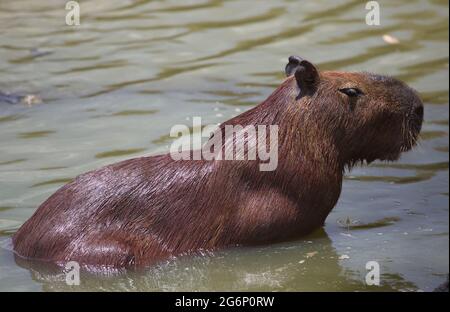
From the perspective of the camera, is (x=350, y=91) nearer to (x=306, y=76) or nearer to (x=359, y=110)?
(x=359, y=110)

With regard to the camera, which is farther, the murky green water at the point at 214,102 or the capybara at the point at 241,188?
the murky green water at the point at 214,102

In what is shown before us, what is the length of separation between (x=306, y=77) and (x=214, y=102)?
3.24m

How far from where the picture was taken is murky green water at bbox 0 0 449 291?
6578 mm

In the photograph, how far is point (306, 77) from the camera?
686 centimetres

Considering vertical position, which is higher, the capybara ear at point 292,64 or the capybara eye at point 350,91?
the capybara ear at point 292,64

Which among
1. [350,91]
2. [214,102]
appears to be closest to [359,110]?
[350,91]

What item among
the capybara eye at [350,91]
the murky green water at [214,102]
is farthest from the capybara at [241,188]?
the murky green water at [214,102]

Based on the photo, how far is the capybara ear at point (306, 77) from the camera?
677cm

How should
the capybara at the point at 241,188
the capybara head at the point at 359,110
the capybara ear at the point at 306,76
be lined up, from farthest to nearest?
the capybara head at the point at 359,110
the capybara ear at the point at 306,76
the capybara at the point at 241,188

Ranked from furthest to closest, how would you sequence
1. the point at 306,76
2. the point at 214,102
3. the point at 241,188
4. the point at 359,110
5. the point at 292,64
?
the point at 214,102
the point at 292,64
the point at 359,110
the point at 306,76
the point at 241,188

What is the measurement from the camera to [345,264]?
669 centimetres

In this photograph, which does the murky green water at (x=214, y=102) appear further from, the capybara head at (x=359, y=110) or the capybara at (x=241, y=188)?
the capybara head at (x=359, y=110)

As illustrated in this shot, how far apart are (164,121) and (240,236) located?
118 inches
